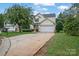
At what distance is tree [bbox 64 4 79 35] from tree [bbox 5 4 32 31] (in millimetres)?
378

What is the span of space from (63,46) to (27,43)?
1.20ft

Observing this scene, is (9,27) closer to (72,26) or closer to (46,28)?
(46,28)

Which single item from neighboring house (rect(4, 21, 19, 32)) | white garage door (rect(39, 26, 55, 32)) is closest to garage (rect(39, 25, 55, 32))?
white garage door (rect(39, 26, 55, 32))

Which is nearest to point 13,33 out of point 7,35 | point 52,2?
point 7,35

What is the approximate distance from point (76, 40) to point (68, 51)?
141 millimetres

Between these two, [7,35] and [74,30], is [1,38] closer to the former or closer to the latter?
[7,35]

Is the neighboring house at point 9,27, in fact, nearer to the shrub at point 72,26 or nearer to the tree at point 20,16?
the tree at point 20,16

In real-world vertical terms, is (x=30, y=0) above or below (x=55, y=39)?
above

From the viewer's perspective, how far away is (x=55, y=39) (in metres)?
6.77

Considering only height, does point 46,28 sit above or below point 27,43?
above

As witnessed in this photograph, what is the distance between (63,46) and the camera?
6.73m

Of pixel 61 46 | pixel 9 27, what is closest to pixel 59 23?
pixel 61 46

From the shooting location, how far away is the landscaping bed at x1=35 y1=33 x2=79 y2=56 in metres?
6.71

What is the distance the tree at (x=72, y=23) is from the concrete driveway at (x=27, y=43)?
0.58 ft
